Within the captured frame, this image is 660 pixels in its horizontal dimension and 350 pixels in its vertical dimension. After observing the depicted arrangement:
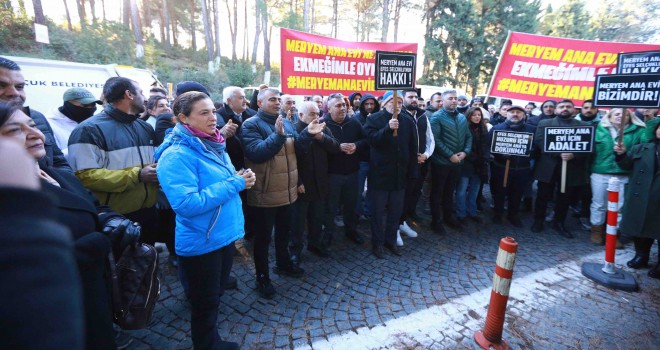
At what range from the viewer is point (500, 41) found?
804 inches

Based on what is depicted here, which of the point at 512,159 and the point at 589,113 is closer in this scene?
the point at 512,159

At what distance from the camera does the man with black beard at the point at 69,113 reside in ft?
11.9

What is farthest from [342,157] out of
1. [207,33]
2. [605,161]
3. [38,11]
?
[207,33]

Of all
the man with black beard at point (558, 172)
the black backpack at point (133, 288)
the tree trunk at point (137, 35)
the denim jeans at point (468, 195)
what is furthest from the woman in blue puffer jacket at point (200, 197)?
the tree trunk at point (137, 35)

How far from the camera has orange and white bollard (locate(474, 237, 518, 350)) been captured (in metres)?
2.60

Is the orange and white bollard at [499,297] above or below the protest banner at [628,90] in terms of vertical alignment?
below

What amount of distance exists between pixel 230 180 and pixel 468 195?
5.05 m

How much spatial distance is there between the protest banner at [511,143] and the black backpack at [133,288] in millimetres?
5583

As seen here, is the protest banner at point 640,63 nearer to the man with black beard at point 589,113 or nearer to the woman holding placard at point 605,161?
the woman holding placard at point 605,161

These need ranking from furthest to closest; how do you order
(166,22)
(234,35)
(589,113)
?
(234,35)
(166,22)
(589,113)

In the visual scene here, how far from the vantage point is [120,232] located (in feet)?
6.31

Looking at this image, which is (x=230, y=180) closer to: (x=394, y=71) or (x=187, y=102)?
(x=187, y=102)

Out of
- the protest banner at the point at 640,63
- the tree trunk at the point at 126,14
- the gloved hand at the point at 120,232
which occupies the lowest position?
the gloved hand at the point at 120,232

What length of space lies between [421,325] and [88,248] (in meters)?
2.74
